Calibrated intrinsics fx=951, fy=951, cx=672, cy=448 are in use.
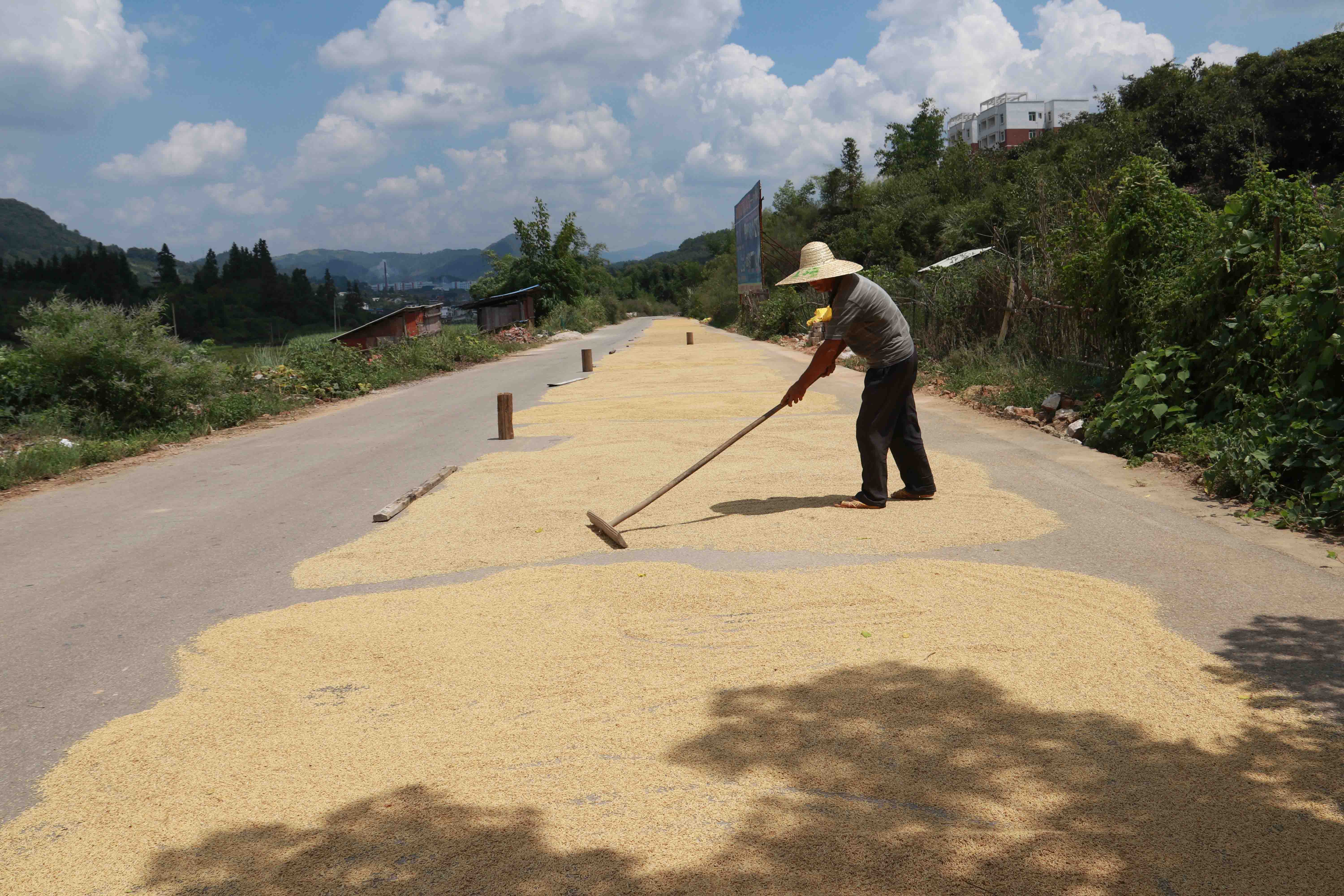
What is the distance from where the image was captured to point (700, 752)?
320 centimetres

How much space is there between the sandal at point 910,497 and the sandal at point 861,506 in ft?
1.14

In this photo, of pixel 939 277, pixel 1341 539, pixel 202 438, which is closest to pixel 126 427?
pixel 202 438

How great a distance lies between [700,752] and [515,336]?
38.7 meters

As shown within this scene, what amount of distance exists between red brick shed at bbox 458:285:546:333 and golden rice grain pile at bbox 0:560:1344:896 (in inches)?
1952

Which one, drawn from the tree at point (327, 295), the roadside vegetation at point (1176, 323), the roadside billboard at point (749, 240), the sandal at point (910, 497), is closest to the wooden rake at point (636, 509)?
the sandal at point (910, 497)

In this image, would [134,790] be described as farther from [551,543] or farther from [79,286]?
[79,286]

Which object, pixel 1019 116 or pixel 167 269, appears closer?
pixel 167 269

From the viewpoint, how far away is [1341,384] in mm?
6469

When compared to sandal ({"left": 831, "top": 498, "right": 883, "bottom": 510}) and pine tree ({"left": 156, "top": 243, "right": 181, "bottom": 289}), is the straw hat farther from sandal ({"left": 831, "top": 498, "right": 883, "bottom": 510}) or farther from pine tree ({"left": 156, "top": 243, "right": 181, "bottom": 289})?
pine tree ({"left": 156, "top": 243, "right": 181, "bottom": 289})

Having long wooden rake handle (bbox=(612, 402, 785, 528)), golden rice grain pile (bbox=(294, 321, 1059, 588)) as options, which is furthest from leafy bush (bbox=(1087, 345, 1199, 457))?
long wooden rake handle (bbox=(612, 402, 785, 528))

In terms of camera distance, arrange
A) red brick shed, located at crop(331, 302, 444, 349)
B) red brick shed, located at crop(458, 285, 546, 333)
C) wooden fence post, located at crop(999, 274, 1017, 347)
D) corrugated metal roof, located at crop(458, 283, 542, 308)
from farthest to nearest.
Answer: corrugated metal roof, located at crop(458, 283, 542, 308) < red brick shed, located at crop(458, 285, 546, 333) < red brick shed, located at crop(331, 302, 444, 349) < wooden fence post, located at crop(999, 274, 1017, 347)

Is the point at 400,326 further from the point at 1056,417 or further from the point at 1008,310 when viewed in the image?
the point at 1056,417

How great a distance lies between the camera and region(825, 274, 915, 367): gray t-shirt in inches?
253

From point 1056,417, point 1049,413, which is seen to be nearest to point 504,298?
point 1049,413
